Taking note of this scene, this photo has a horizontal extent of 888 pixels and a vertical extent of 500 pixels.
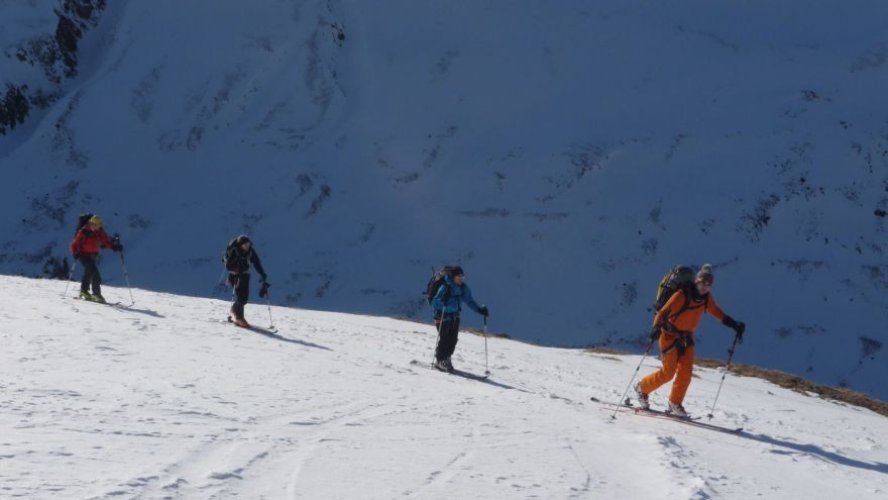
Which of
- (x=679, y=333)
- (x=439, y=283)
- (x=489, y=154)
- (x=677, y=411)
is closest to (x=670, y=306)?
(x=679, y=333)

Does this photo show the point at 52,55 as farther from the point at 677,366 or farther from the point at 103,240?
the point at 677,366

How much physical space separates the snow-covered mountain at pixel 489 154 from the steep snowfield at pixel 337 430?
45.4 ft

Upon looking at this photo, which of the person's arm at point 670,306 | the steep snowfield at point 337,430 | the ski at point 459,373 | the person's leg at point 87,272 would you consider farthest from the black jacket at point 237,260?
the person's arm at point 670,306

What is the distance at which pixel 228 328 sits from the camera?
52.2ft

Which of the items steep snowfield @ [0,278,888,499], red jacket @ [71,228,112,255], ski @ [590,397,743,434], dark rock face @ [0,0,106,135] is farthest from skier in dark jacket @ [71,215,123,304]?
dark rock face @ [0,0,106,135]

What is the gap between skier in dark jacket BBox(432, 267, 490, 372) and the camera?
14.2 m

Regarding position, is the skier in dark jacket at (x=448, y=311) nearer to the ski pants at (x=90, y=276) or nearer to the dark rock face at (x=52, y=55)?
the ski pants at (x=90, y=276)

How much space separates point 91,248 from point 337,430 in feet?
38.6

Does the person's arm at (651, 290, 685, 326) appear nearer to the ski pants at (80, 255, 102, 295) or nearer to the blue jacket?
the blue jacket

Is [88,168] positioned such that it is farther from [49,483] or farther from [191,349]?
[49,483]

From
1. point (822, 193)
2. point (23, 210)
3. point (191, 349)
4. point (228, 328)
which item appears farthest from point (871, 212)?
point (23, 210)

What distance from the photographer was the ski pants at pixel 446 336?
46.6 ft

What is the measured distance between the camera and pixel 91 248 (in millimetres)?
18016

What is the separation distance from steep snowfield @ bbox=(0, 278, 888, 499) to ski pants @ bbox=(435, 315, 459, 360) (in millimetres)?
670
